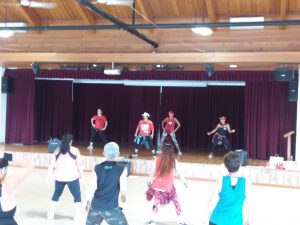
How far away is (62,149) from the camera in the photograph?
18.7 feet

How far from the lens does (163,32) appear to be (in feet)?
36.8

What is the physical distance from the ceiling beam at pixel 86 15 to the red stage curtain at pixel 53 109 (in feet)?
15.5

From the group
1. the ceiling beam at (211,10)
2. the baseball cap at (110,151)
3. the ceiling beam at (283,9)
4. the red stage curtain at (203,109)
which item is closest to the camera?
the baseball cap at (110,151)

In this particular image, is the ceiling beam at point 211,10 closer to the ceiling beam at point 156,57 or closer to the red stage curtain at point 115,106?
the ceiling beam at point 156,57

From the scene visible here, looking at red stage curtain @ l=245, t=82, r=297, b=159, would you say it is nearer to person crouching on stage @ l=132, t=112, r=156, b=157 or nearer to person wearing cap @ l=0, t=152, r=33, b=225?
person crouching on stage @ l=132, t=112, r=156, b=157

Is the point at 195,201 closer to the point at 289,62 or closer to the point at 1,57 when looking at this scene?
the point at 289,62

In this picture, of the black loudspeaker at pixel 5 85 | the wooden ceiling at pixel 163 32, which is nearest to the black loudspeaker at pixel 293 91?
the wooden ceiling at pixel 163 32

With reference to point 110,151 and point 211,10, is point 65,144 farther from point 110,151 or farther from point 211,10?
point 211,10

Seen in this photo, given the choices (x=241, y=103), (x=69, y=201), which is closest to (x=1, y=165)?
(x=69, y=201)

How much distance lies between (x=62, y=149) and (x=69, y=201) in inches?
76.6

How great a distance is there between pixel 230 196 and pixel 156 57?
7778 mm

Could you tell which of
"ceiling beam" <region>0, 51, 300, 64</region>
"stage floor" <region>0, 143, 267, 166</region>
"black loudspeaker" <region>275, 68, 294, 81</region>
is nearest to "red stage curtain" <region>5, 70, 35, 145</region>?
"stage floor" <region>0, 143, 267, 166</region>

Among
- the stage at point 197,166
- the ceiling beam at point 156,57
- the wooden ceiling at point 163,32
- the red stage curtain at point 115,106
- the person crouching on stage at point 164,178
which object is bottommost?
the stage at point 197,166

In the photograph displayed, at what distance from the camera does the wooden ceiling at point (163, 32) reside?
33.8ft
